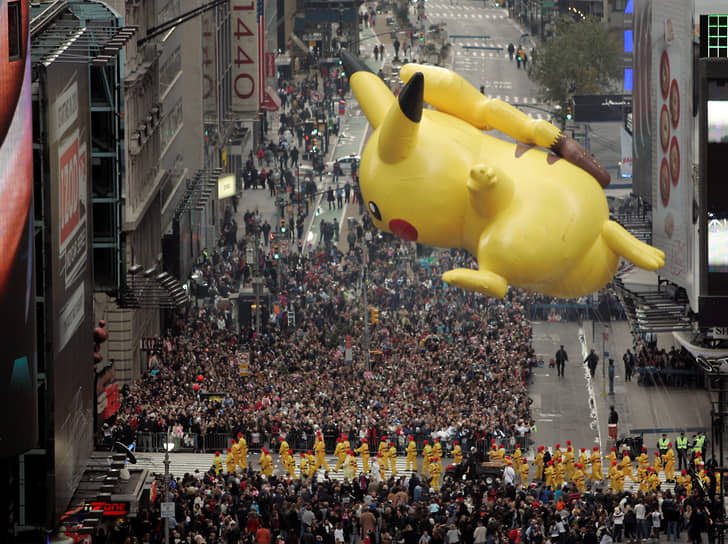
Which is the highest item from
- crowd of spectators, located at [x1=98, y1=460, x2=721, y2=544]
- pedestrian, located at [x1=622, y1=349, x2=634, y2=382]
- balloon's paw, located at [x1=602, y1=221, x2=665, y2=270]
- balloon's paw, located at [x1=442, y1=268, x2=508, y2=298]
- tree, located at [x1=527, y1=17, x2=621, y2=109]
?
tree, located at [x1=527, y1=17, x2=621, y2=109]

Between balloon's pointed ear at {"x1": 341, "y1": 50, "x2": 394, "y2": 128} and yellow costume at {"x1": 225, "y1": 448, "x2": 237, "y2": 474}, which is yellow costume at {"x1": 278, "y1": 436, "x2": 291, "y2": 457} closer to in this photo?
yellow costume at {"x1": 225, "y1": 448, "x2": 237, "y2": 474}

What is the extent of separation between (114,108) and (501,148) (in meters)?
9.54

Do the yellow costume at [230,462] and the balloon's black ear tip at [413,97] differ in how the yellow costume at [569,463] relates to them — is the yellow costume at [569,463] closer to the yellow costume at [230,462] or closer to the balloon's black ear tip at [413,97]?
the yellow costume at [230,462]

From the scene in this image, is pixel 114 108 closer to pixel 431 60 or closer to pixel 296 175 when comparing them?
pixel 296 175

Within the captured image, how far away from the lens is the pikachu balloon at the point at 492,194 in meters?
44.2

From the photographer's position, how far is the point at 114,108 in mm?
49781

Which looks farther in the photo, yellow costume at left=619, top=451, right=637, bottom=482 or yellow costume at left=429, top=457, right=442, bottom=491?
yellow costume at left=429, top=457, right=442, bottom=491

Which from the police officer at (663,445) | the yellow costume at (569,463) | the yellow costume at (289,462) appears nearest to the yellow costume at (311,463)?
the yellow costume at (289,462)

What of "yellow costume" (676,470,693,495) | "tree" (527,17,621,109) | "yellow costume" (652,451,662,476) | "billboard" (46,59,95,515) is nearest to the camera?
"billboard" (46,59,95,515)

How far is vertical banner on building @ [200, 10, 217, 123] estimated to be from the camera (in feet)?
314

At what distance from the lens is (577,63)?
126250 millimetres

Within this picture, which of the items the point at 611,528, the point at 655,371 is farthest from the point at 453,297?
the point at 611,528

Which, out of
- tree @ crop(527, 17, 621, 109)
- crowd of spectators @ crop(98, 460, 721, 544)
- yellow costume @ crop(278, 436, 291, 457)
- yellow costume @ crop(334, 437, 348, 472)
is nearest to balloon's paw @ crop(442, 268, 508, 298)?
crowd of spectators @ crop(98, 460, 721, 544)

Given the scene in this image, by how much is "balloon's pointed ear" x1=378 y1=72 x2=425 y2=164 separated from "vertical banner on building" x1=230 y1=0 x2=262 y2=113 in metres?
55.9
